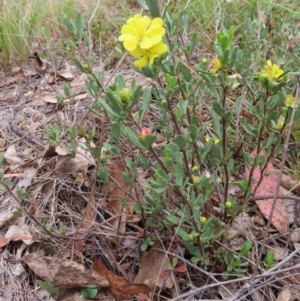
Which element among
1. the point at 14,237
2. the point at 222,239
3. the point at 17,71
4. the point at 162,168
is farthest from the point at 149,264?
the point at 17,71

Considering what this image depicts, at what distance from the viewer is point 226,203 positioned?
1.19 m

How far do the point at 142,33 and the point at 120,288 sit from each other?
2.43 feet

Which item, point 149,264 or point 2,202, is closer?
point 149,264

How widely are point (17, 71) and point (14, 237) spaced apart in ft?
4.77

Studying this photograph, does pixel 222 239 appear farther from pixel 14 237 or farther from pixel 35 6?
pixel 35 6

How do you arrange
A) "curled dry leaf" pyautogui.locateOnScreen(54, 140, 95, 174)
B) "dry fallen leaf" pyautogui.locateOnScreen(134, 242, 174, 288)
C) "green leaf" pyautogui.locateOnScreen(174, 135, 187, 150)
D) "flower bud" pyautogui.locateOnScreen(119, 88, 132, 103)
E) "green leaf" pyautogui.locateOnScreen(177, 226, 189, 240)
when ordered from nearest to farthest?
"flower bud" pyautogui.locateOnScreen(119, 88, 132, 103) → "green leaf" pyautogui.locateOnScreen(174, 135, 187, 150) → "green leaf" pyautogui.locateOnScreen(177, 226, 189, 240) → "dry fallen leaf" pyautogui.locateOnScreen(134, 242, 174, 288) → "curled dry leaf" pyautogui.locateOnScreen(54, 140, 95, 174)

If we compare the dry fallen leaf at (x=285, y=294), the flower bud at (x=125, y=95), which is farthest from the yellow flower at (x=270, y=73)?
the dry fallen leaf at (x=285, y=294)

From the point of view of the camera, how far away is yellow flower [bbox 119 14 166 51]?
36.2 inches

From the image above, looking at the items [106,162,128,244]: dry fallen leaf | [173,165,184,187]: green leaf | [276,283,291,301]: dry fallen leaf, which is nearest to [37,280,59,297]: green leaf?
[106,162,128,244]: dry fallen leaf

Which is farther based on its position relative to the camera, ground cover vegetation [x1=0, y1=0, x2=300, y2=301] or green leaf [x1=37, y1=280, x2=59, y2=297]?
green leaf [x1=37, y1=280, x2=59, y2=297]

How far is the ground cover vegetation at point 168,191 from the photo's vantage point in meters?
1.04

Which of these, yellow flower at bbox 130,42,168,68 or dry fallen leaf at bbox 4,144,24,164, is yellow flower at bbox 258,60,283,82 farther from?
dry fallen leaf at bbox 4,144,24,164

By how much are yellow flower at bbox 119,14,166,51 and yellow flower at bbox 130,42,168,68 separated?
0.6 inches

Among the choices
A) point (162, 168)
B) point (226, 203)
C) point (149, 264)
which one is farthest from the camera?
point (149, 264)
